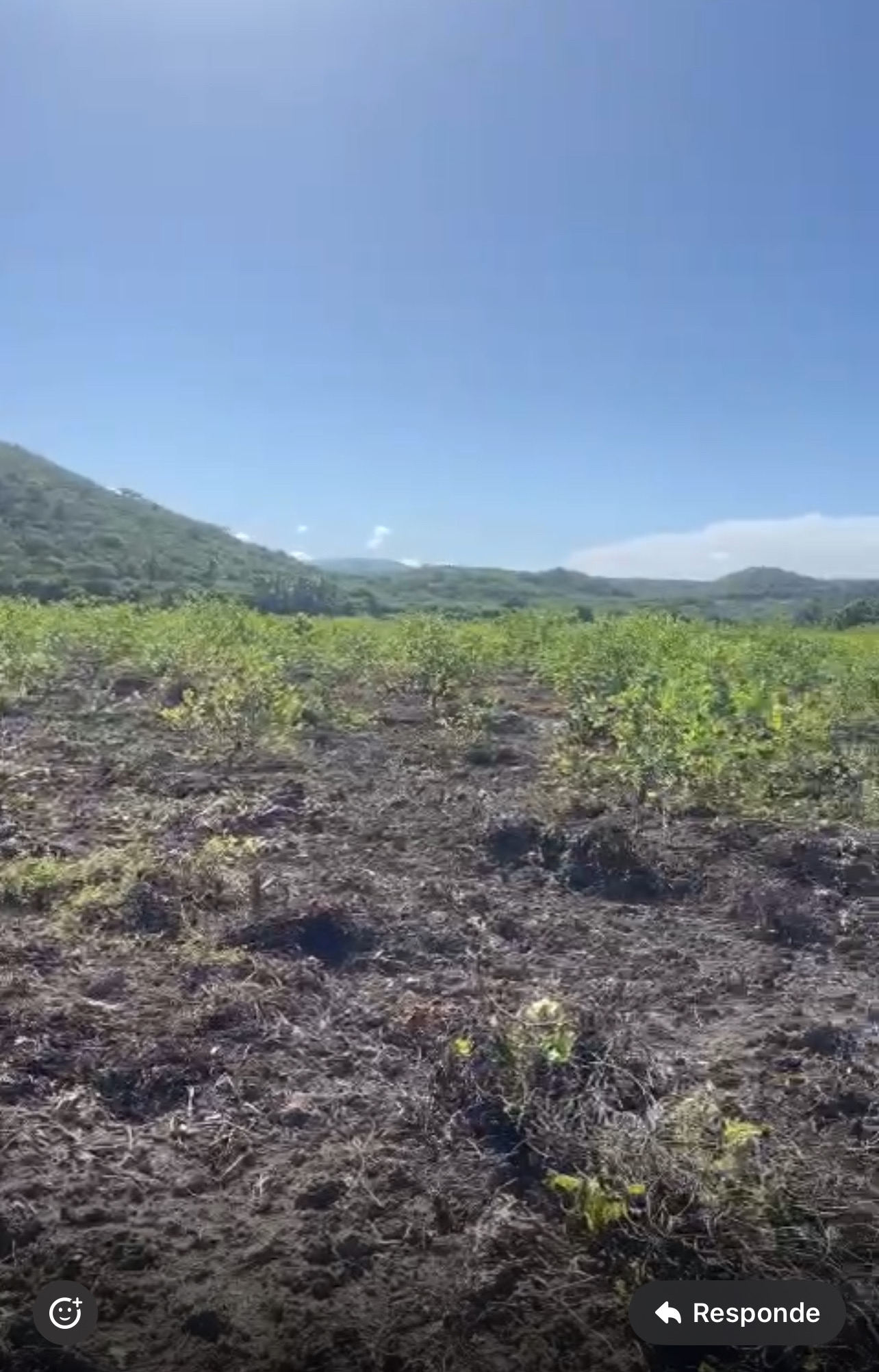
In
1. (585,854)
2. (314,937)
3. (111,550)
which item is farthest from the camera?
(111,550)

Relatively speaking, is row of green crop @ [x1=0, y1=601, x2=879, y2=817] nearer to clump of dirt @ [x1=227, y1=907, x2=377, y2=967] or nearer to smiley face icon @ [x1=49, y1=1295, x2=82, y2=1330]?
clump of dirt @ [x1=227, y1=907, x2=377, y2=967]

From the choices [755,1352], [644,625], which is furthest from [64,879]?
[644,625]

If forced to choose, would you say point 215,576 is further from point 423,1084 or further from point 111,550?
point 423,1084

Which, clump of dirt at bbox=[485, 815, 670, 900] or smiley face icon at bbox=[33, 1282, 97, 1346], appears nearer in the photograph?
smiley face icon at bbox=[33, 1282, 97, 1346]

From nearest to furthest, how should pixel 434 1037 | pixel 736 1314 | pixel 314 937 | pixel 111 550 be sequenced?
pixel 736 1314 < pixel 434 1037 < pixel 314 937 < pixel 111 550

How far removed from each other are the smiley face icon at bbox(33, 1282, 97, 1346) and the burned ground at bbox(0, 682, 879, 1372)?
0.11ft

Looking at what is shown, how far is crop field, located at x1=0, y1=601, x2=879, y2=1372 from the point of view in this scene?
2471mm

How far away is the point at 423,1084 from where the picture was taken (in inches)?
129

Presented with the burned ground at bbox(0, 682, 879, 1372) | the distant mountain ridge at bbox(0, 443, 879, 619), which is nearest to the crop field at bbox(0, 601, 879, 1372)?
the burned ground at bbox(0, 682, 879, 1372)

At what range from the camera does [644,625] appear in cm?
1327

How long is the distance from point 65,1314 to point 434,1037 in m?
1.41

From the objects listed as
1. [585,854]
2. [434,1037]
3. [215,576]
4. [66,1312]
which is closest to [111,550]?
[215,576]

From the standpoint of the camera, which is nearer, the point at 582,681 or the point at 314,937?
the point at 314,937

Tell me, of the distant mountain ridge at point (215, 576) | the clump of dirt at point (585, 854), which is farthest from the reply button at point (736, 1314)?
the distant mountain ridge at point (215, 576)
